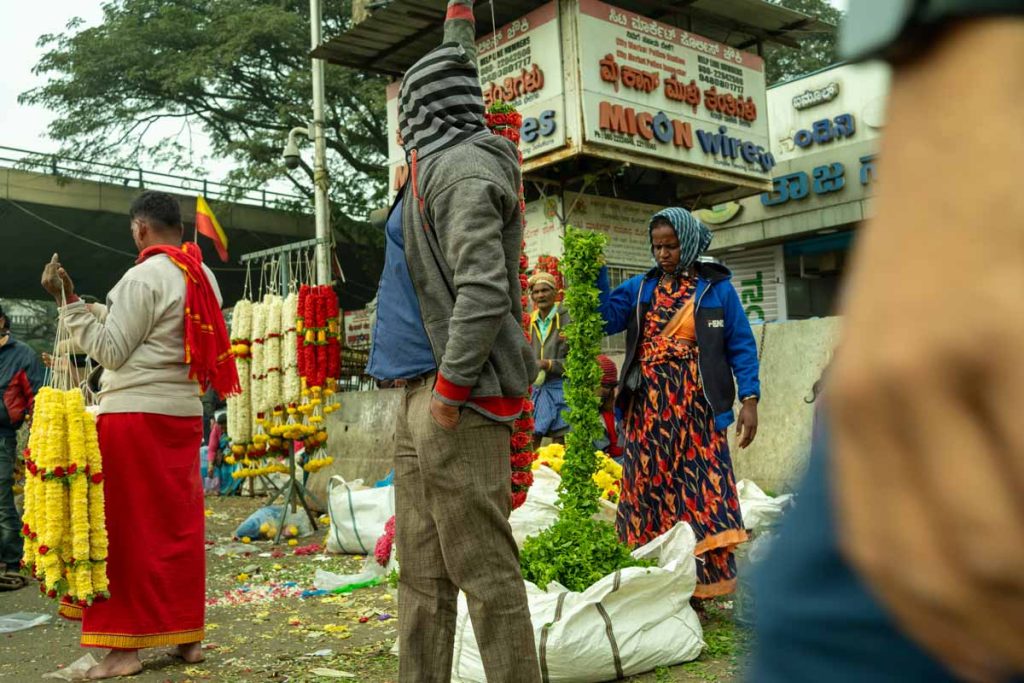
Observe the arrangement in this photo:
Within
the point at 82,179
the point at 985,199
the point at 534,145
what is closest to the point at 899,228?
the point at 985,199

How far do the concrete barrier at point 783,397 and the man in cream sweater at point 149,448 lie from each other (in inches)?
219

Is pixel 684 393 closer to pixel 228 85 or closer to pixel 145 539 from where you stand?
pixel 145 539

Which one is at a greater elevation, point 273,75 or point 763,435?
point 273,75

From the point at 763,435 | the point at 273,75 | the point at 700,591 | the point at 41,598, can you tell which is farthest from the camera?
the point at 273,75

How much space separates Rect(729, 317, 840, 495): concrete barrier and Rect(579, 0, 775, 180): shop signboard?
4381 millimetres

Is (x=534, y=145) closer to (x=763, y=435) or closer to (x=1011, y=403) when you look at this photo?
(x=763, y=435)

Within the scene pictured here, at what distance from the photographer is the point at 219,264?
2706 cm

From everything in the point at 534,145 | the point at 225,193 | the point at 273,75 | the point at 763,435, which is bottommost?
the point at 763,435

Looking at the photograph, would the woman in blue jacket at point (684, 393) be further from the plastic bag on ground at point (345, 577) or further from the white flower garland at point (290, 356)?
the white flower garland at point (290, 356)

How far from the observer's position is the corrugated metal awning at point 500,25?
12820 millimetres

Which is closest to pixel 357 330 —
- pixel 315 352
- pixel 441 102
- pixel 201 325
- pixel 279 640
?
pixel 315 352

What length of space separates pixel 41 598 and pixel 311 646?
2.73 metres

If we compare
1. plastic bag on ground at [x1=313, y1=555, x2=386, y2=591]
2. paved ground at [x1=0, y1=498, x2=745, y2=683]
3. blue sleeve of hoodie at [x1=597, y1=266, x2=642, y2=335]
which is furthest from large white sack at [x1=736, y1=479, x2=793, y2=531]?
plastic bag on ground at [x1=313, y1=555, x2=386, y2=591]

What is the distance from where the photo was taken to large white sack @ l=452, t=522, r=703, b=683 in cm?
360
